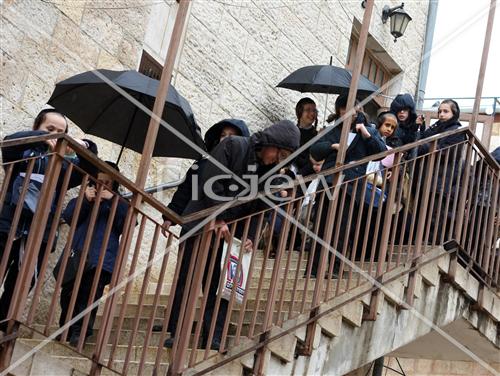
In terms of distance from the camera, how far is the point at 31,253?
5227mm

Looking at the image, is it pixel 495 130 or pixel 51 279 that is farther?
pixel 495 130

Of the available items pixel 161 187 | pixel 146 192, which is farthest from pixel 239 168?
pixel 161 187

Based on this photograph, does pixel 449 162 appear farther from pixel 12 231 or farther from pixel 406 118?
pixel 12 231

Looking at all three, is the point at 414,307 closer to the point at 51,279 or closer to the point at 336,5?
the point at 51,279

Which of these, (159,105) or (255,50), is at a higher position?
(255,50)

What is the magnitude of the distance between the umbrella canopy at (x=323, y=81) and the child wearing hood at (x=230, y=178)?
345cm

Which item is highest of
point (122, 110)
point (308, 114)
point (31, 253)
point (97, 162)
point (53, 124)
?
point (308, 114)

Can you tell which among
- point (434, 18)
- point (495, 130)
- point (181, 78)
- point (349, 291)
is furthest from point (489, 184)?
point (434, 18)

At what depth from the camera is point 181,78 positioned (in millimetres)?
9711

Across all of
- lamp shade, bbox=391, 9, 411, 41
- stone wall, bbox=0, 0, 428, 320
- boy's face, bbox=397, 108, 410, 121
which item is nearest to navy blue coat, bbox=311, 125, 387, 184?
boy's face, bbox=397, 108, 410, 121

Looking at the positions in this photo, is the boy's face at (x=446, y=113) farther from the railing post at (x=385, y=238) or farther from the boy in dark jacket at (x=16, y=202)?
the boy in dark jacket at (x=16, y=202)

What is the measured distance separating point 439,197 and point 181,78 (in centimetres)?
297

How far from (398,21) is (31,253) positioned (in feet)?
28.6

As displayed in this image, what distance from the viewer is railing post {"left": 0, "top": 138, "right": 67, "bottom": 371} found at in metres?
5.15
